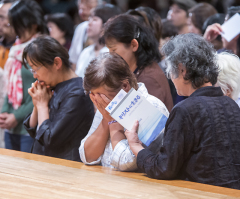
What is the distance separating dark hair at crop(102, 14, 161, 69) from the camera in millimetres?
2148

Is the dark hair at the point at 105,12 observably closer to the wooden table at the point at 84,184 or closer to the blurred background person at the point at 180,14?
the blurred background person at the point at 180,14

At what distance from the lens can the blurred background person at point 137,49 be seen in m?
2.15

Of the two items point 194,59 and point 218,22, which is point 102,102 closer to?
point 194,59

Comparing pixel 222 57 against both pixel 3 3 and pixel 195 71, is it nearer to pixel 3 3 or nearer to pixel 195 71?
pixel 195 71

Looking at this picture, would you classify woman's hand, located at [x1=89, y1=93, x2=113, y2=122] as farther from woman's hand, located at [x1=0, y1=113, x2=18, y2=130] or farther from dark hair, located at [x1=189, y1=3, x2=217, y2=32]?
dark hair, located at [x1=189, y1=3, x2=217, y2=32]

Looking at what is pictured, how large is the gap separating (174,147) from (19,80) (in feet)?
6.04

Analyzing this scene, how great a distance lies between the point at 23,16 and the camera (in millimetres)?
3006

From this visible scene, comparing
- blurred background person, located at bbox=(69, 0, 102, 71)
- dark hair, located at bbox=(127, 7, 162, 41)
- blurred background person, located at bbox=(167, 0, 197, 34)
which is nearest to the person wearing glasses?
dark hair, located at bbox=(127, 7, 162, 41)

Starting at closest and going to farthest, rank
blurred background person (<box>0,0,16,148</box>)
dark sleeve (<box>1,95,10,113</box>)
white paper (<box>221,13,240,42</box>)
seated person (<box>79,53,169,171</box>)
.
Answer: seated person (<box>79,53,169,171</box>) < white paper (<box>221,13,240,42</box>) < dark sleeve (<box>1,95,10,113</box>) < blurred background person (<box>0,0,16,148</box>)

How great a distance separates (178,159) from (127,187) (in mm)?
246

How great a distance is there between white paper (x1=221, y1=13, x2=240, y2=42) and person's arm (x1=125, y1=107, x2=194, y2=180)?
1.42 metres

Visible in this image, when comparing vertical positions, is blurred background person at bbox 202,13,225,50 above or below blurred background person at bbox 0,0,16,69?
above

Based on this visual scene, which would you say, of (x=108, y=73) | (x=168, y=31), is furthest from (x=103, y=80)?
(x=168, y=31)

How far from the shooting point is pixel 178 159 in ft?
4.68
